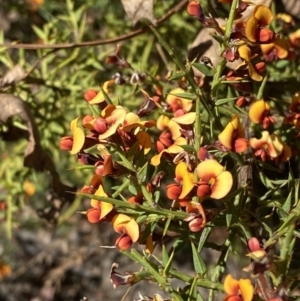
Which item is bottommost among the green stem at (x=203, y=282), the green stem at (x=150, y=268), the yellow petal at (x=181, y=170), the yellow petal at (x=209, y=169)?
the green stem at (x=203, y=282)

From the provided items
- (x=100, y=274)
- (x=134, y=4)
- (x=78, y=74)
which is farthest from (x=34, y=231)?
(x=134, y=4)

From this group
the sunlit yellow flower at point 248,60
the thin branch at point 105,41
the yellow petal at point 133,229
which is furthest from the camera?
the thin branch at point 105,41

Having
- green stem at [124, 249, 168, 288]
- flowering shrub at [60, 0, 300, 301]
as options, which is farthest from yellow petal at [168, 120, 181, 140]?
green stem at [124, 249, 168, 288]

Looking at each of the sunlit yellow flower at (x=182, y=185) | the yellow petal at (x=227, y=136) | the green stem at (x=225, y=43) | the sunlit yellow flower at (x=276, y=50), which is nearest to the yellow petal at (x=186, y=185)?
the sunlit yellow flower at (x=182, y=185)

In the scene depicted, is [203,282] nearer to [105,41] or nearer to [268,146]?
[268,146]

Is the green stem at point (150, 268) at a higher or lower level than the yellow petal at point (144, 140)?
lower

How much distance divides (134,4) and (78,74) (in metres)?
0.43

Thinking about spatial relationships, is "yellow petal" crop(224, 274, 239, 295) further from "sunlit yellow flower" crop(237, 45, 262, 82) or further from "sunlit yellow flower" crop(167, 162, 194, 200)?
"sunlit yellow flower" crop(237, 45, 262, 82)

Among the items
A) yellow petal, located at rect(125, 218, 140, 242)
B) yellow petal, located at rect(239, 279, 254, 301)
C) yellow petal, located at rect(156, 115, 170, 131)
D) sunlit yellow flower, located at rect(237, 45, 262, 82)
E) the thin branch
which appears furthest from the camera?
the thin branch

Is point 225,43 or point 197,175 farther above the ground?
point 225,43

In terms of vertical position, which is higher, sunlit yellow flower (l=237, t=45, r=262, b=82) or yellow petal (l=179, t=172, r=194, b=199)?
sunlit yellow flower (l=237, t=45, r=262, b=82)

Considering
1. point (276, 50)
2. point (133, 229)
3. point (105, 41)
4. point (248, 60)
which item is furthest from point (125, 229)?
point (105, 41)

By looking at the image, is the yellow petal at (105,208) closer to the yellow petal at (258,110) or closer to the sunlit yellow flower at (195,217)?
the sunlit yellow flower at (195,217)

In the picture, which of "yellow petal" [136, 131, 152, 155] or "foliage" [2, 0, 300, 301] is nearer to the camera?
"foliage" [2, 0, 300, 301]
